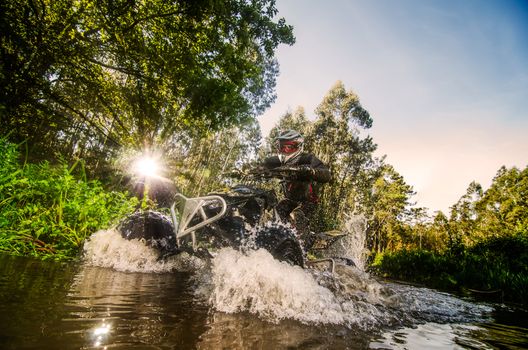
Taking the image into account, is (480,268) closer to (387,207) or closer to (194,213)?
(194,213)

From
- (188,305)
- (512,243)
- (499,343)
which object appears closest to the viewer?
(188,305)

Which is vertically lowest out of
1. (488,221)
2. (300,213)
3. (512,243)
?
(300,213)

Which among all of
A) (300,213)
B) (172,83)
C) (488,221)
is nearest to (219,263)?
(300,213)

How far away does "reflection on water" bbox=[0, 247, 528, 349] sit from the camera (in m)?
1.48

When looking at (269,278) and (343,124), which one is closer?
(269,278)

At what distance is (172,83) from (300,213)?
288 inches

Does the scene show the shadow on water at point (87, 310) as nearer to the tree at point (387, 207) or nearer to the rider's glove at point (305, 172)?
the rider's glove at point (305, 172)

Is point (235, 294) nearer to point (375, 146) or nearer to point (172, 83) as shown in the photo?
point (172, 83)

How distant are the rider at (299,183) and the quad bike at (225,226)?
0.76 m

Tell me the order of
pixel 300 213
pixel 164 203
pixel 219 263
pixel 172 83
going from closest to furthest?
pixel 219 263 < pixel 300 213 < pixel 164 203 < pixel 172 83

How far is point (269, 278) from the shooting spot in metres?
2.84

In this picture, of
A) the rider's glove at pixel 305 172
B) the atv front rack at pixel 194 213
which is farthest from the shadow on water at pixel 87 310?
the rider's glove at pixel 305 172

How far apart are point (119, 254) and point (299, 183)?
10.2ft

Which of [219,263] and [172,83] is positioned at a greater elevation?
[172,83]
